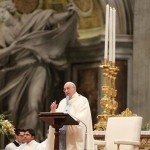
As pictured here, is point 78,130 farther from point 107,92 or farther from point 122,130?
point 107,92

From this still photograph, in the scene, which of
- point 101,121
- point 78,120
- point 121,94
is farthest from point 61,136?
point 121,94

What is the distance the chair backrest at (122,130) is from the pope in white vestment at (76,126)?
47 cm

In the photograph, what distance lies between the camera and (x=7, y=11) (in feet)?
49.2

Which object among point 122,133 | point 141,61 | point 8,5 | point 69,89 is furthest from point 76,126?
point 8,5

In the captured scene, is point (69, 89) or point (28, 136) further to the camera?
point (28, 136)

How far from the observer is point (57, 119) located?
352 inches

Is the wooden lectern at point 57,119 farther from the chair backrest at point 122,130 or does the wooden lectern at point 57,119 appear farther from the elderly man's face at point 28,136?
the elderly man's face at point 28,136

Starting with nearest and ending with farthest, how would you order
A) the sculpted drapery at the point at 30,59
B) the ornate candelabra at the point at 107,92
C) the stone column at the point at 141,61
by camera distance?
the ornate candelabra at the point at 107,92 → the stone column at the point at 141,61 → the sculpted drapery at the point at 30,59

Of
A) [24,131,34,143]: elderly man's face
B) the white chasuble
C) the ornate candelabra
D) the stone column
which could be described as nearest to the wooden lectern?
the white chasuble

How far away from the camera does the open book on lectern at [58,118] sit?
883cm

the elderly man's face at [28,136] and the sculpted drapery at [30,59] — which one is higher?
the sculpted drapery at [30,59]

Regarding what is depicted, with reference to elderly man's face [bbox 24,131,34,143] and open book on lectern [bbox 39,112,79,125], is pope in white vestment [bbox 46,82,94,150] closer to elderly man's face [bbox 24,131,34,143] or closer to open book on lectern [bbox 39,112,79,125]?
open book on lectern [bbox 39,112,79,125]

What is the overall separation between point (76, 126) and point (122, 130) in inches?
28.7

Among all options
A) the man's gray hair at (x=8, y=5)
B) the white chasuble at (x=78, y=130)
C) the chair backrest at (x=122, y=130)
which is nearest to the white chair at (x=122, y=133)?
the chair backrest at (x=122, y=130)
